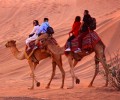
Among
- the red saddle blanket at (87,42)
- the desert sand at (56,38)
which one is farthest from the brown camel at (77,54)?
the desert sand at (56,38)

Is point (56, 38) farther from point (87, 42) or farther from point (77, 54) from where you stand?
point (87, 42)

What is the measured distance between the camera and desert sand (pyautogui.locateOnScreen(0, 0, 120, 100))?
13938 millimetres

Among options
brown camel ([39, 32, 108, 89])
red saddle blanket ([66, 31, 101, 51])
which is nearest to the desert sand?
brown camel ([39, 32, 108, 89])

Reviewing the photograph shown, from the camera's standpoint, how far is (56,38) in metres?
26.5

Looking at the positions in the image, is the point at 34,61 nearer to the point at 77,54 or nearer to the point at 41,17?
the point at 77,54

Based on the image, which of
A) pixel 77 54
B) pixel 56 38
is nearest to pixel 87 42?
pixel 77 54

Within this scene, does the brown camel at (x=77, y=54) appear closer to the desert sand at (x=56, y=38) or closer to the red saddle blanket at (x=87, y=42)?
the red saddle blanket at (x=87, y=42)

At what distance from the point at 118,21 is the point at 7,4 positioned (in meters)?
17.2

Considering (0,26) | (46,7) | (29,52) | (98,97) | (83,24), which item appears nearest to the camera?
(98,97)

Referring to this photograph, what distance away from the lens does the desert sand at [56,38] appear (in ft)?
45.7

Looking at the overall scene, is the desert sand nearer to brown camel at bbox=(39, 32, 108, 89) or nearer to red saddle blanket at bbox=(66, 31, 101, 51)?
brown camel at bbox=(39, 32, 108, 89)

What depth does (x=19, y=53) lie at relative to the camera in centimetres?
1738

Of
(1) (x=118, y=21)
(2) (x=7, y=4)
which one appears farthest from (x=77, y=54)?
(2) (x=7, y=4)

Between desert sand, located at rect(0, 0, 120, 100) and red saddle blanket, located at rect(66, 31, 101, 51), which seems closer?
desert sand, located at rect(0, 0, 120, 100)
